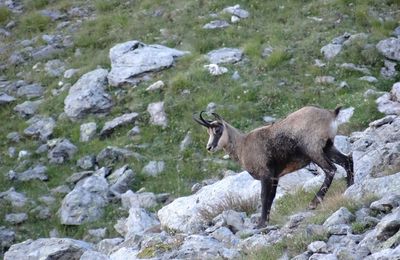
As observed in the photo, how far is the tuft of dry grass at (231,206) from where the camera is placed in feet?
39.7

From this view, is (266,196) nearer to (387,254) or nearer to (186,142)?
(387,254)

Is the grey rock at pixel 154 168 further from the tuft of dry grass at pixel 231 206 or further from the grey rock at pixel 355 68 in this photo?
the grey rock at pixel 355 68

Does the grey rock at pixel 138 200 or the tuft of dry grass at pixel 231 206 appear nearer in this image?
the tuft of dry grass at pixel 231 206

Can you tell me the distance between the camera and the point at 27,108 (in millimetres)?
19391

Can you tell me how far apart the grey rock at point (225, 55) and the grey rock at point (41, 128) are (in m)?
4.03

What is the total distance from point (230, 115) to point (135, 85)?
9.40 feet

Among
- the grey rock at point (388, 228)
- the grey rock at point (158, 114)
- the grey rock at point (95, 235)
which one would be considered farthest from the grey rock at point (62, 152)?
the grey rock at point (388, 228)

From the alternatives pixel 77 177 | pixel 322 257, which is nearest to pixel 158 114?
pixel 77 177

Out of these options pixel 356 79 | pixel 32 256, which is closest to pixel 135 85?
pixel 356 79

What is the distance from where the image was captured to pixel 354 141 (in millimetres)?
13750

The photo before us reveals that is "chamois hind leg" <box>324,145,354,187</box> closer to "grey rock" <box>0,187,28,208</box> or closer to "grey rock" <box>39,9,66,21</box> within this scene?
"grey rock" <box>0,187,28,208</box>

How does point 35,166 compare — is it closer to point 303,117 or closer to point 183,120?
point 183,120

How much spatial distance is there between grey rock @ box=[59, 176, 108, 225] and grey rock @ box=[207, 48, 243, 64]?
15.4 feet

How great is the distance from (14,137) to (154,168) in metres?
3.98
